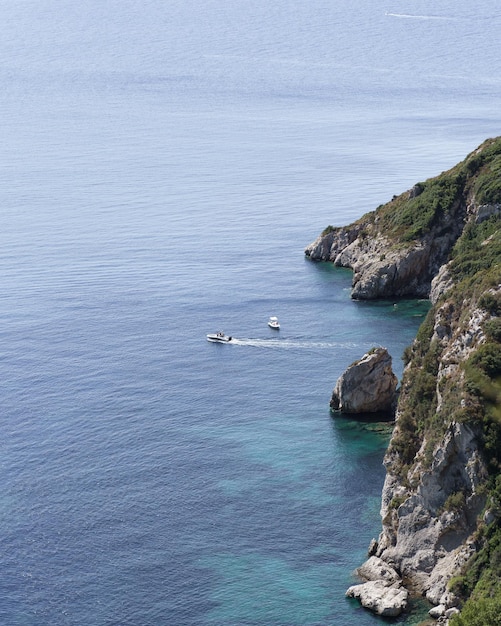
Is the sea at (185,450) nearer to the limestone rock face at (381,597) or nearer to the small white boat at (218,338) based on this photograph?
the limestone rock face at (381,597)

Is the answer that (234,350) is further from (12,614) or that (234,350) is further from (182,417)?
(12,614)

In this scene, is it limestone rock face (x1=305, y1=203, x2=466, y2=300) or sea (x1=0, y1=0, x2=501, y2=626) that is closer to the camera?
sea (x1=0, y1=0, x2=501, y2=626)

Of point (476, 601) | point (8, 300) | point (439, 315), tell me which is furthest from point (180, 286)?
point (476, 601)

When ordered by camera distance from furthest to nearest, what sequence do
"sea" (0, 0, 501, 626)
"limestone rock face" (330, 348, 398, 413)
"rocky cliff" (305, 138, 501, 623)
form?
"limestone rock face" (330, 348, 398, 413) → "sea" (0, 0, 501, 626) → "rocky cliff" (305, 138, 501, 623)

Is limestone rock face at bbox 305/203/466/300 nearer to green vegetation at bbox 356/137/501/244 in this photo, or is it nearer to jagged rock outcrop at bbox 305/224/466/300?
jagged rock outcrop at bbox 305/224/466/300

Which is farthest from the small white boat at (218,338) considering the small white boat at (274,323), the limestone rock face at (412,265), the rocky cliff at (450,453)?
the rocky cliff at (450,453)

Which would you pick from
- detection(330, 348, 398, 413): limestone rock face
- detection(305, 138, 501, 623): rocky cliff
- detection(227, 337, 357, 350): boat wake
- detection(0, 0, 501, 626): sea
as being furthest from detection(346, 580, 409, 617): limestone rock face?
detection(227, 337, 357, 350): boat wake
